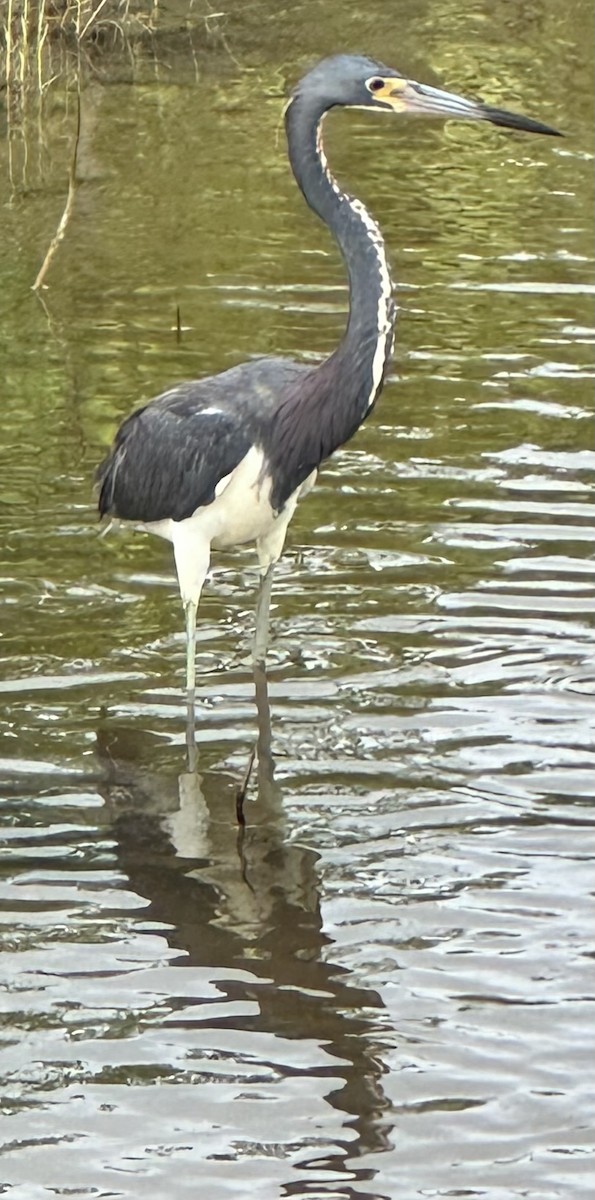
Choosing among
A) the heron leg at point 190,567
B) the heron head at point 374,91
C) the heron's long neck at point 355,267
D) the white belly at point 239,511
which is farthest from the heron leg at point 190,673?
the heron head at point 374,91

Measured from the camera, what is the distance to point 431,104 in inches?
244

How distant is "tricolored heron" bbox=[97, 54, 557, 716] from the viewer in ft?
20.0

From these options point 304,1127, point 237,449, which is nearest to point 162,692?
point 237,449

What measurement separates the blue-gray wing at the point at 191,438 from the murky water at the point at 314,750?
64 cm

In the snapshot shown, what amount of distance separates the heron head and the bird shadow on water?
196 centimetres

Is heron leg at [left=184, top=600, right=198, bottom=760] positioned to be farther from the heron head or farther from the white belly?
the heron head

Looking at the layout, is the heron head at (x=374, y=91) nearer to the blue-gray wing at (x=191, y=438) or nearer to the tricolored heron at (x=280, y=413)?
the tricolored heron at (x=280, y=413)

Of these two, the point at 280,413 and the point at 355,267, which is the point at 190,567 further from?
the point at 355,267

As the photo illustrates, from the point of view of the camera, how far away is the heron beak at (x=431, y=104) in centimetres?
609

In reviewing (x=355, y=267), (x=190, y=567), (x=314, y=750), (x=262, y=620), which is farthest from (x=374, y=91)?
(x=314, y=750)

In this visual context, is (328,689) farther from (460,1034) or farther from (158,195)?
(158,195)

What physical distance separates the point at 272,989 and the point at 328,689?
5.91ft

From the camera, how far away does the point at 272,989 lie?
16.6 feet

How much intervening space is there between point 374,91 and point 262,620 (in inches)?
71.6
